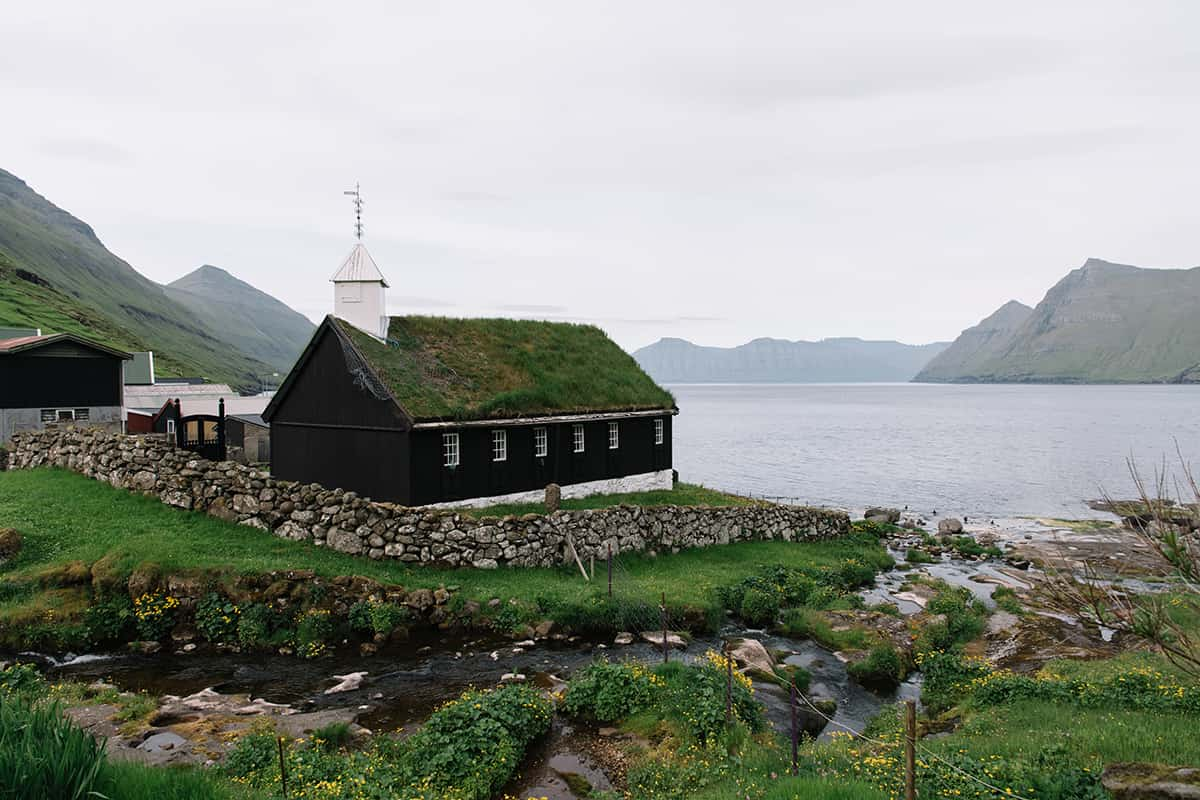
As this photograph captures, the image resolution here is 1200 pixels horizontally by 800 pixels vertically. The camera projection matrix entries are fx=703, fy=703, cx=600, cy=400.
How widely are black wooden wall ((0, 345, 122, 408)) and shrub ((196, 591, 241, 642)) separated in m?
23.1

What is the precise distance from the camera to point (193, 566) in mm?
21641

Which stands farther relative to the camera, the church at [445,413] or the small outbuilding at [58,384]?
the small outbuilding at [58,384]

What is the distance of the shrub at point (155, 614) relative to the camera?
20.4 meters

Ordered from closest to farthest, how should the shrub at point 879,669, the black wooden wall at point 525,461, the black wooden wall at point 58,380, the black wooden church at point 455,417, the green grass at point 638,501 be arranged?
1. the shrub at point 879,669
2. the black wooden wall at point 525,461
3. the black wooden church at point 455,417
4. the green grass at point 638,501
5. the black wooden wall at point 58,380

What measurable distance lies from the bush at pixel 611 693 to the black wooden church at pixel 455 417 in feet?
41.6

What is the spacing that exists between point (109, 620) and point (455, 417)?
41.5 ft

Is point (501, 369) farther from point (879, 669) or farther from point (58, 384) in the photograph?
point (58, 384)

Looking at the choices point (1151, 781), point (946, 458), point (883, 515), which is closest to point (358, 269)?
point (1151, 781)


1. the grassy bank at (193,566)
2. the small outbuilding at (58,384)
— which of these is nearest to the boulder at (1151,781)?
the grassy bank at (193,566)

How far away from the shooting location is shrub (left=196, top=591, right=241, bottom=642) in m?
20.5

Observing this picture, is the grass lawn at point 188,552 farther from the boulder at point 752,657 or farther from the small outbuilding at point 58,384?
the small outbuilding at point 58,384

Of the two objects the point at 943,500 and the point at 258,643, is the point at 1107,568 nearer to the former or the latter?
the point at 943,500

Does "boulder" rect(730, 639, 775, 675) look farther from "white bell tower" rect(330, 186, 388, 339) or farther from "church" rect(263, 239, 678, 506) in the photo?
"white bell tower" rect(330, 186, 388, 339)

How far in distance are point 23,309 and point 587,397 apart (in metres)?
107
